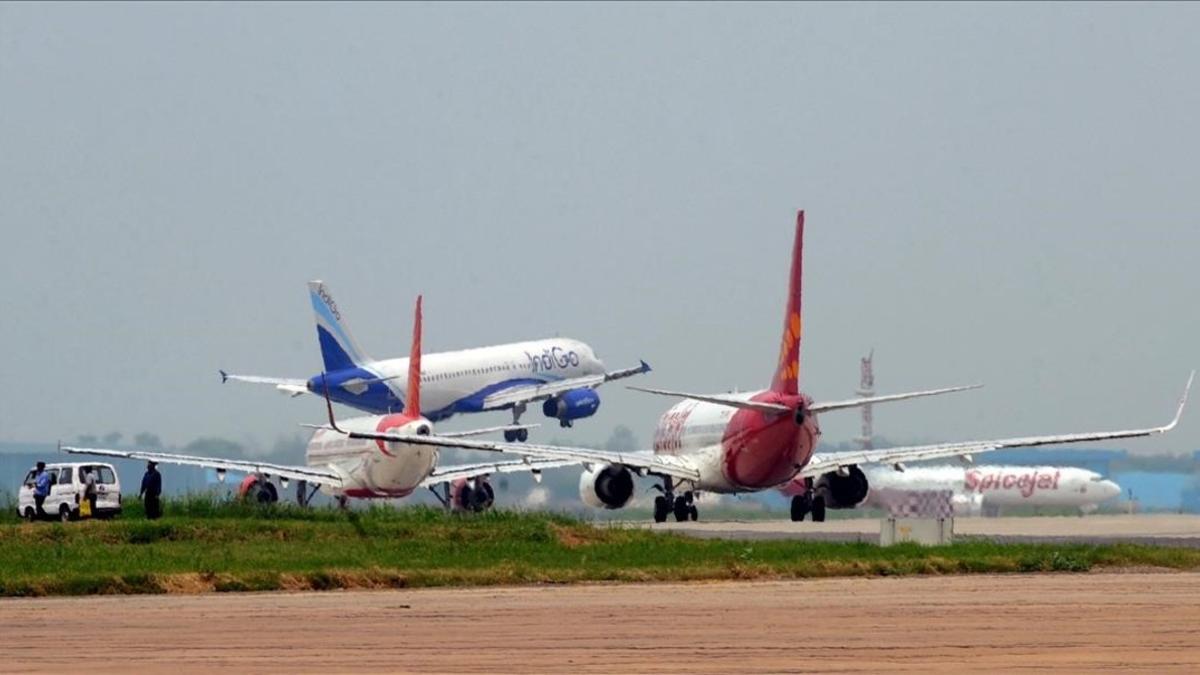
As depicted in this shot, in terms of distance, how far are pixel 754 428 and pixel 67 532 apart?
2301 cm

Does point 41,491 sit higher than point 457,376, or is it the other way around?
point 457,376

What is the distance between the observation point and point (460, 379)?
4400 inches

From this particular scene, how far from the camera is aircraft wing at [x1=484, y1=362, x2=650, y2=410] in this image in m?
112

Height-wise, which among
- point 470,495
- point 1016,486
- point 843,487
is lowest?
point 470,495

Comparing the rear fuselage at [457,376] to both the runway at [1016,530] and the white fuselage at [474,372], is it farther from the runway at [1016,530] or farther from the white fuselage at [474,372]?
the runway at [1016,530]

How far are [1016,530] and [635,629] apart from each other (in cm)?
4677

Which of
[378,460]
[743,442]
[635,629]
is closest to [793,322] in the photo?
[743,442]

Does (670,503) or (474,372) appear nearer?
(670,503)

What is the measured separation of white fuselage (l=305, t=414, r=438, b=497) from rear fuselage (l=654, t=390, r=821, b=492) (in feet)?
25.1

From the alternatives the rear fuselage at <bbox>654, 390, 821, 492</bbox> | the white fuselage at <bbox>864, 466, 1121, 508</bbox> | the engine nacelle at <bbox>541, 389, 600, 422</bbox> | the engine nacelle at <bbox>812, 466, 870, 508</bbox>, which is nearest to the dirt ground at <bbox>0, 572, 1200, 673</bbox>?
the rear fuselage at <bbox>654, 390, 821, 492</bbox>

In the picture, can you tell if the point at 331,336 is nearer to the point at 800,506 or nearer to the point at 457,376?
the point at 457,376

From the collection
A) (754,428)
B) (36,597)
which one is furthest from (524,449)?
(36,597)

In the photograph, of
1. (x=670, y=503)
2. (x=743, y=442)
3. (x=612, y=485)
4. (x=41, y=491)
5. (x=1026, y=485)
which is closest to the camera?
(x=41, y=491)

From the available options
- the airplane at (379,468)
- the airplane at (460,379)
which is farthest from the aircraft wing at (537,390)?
the airplane at (379,468)
